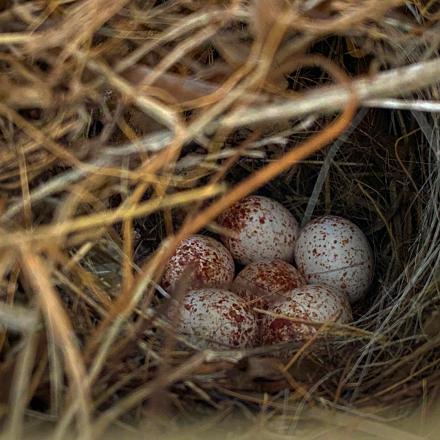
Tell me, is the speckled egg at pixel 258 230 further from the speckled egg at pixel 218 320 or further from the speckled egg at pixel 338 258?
the speckled egg at pixel 218 320

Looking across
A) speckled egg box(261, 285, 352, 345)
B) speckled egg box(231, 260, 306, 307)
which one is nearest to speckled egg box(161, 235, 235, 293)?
speckled egg box(231, 260, 306, 307)

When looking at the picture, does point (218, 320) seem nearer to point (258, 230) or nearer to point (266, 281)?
point (266, 281)

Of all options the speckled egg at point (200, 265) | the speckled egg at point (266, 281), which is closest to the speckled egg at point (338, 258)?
the speckled egg at point (266, 281)

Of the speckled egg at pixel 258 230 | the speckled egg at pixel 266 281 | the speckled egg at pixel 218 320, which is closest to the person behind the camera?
the speckled egg at pixel 218 320

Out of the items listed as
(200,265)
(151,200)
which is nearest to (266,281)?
(200,265)

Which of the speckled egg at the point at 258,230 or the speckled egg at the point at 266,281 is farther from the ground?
the speckled egg at the point at 258,230

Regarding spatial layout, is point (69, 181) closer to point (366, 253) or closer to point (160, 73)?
point (160, 73)

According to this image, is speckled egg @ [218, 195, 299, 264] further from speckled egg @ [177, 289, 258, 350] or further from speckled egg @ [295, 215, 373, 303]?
speckled egg @ [177, 289, 258, 350]
